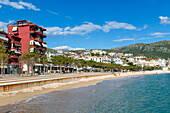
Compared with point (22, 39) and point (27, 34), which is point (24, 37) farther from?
point (27, 34)

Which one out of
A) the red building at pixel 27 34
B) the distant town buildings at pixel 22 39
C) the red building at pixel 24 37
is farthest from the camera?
the red building at pixel 27 34

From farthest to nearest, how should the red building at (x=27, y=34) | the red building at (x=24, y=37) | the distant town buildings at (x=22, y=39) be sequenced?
1. the red building at (x=27, y=34)
2. the red building at (x=24, y=37)
3. the distant town buildings at (x=22, y=39)

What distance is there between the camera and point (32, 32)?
2911 inches

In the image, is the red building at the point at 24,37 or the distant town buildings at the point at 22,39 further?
the red building at the point at 24,37

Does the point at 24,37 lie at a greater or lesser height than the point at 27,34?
lesser

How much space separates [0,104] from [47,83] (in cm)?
1540

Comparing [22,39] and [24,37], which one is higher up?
[24,37]

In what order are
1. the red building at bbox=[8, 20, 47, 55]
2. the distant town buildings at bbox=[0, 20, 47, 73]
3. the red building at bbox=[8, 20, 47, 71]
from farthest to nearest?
1. the red building at bbox=[8, 20, 47, 55]
2. the red building at bbox=[8, 20, 47, 71]
3. the distant town buildings at bbox=[0, 20, 47, 73]

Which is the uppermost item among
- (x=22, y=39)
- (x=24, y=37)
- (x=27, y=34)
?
(x=27, y=34)

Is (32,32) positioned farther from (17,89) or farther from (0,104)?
(0,104)

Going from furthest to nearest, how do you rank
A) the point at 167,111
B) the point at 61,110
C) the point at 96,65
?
the point at 96,65 < the point at 167,111 < the point at 61,110

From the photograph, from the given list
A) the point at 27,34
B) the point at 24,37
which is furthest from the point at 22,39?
the point at 27,34

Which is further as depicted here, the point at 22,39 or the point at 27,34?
the point at 22,39

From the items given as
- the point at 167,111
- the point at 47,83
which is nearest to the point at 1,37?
the point at 47,83
